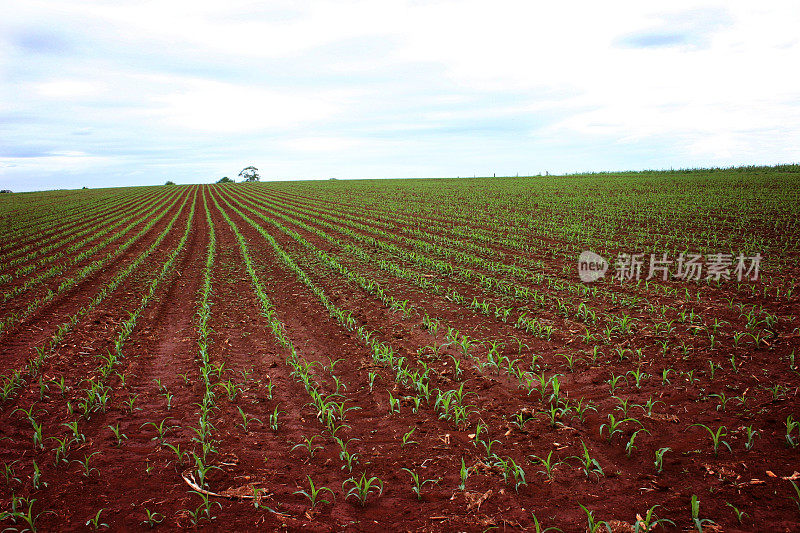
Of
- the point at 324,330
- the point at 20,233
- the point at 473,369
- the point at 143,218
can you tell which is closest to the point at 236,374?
the point at 324,330

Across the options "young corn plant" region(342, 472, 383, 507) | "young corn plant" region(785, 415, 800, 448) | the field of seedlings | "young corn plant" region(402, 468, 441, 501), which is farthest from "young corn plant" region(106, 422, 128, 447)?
"young corn plant" region(785, 415, 800, 448)

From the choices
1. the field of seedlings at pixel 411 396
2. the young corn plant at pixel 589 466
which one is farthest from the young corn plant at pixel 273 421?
the young corn plant at pixel 589 466

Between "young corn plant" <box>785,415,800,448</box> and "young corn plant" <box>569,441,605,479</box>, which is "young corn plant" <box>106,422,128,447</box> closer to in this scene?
"young corn plant" <box>569,441,605,479</box>

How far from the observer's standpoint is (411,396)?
192 inches

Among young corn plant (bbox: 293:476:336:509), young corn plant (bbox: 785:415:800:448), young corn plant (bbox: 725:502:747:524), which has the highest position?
young corn plant (bbox: 785:415:800:448)

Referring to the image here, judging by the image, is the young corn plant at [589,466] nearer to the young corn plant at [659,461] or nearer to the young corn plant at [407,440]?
the young corn plant at [659,461]

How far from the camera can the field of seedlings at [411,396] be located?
10.6ft

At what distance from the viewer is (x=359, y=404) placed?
4.86 m

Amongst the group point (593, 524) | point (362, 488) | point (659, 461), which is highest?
point (659, 461)

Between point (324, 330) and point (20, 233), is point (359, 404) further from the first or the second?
point (20, 233)

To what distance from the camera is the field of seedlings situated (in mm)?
3242

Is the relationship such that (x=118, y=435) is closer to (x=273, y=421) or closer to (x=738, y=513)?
(x=273, y=421)

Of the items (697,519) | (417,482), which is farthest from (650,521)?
(417,482)

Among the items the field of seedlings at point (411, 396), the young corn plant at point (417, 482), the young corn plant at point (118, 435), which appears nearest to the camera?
the field of seedlings at point (411, 396)
